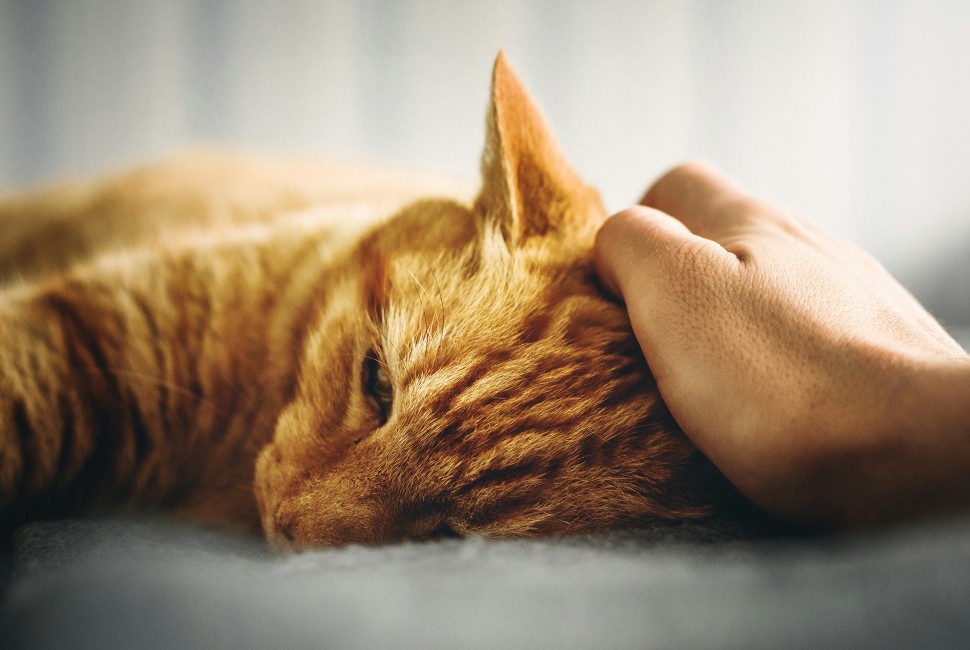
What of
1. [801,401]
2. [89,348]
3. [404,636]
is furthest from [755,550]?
[89,348]

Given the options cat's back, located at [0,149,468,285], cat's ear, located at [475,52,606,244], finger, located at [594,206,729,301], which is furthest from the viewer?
cat's back, located at [0,149,468,285]

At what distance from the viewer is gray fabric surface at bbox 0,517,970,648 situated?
449 millimetres

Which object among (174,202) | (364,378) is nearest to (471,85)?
(174,202)

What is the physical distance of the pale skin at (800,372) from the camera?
0.57 m

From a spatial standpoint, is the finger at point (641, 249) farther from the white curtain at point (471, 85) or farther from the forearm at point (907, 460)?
the white curtain at point (471, 85)

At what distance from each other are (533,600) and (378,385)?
56 centimetres

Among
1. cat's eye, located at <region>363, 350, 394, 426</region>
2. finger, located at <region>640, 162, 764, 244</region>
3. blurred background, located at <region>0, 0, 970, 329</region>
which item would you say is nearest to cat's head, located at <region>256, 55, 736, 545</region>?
cat's eye, located at <region>363, 350, 394, 426</region>

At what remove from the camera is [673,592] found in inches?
19.9

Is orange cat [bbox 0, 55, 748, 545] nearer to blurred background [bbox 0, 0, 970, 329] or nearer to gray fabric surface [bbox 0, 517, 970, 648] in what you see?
gray fabric surface [bbox 0, 517, 970, 648]

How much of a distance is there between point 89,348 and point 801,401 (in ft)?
4.15

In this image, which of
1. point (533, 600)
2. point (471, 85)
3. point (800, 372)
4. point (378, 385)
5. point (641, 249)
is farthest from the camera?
point (471, 85)

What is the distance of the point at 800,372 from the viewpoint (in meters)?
0.64

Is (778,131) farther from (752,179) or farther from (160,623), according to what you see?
(160,623)

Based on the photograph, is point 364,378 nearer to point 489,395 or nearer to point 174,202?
point 489,395
